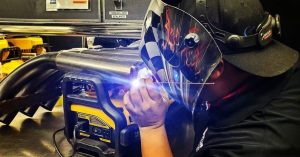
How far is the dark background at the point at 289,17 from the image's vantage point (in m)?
0.84

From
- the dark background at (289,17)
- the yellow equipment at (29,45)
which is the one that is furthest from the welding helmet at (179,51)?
the yellow equipment at (29,45)

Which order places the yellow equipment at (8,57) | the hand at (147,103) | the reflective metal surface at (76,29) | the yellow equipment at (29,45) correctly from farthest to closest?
the yellow equipment at (29,45) < the yellow equipment at (8,57) < the reflective metal surface at (76,29) < the hand at (147,103)

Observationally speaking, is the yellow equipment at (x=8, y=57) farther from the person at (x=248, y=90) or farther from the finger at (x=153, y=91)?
the person at (x=248, y=90)

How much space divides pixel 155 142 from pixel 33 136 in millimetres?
559

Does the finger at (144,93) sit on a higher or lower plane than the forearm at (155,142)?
higher

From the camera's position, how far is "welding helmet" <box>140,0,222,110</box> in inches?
24.4

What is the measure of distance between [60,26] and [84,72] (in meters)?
0.23

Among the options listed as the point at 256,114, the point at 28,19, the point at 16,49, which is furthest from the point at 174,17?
the point at 16,49

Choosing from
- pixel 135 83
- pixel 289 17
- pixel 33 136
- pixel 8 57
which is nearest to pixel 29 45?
pixel 8 57

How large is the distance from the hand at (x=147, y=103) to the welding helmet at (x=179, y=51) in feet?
0.25

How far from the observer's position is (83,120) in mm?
1021

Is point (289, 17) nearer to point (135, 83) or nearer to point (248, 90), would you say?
point (248, 90)

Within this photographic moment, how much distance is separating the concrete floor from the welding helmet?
0.54m

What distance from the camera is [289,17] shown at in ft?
2.86
